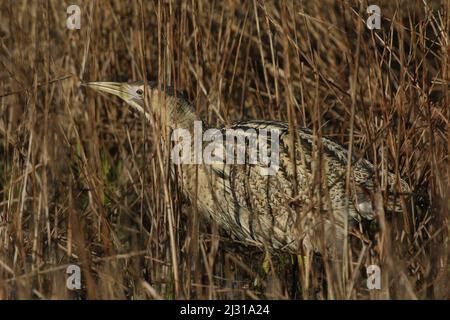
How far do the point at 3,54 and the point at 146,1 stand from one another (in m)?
0.83

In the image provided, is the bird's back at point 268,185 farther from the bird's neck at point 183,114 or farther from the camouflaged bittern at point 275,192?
the bird's neck at point 183,114

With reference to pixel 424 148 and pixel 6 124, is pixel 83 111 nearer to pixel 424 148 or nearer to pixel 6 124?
pixel 6 124

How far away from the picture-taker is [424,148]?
372cm

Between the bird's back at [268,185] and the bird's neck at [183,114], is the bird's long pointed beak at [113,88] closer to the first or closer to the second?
the bird's neck at [183,114]

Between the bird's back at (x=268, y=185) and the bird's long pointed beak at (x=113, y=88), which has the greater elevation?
the bird's long pointed beak at (x=113, y=88)

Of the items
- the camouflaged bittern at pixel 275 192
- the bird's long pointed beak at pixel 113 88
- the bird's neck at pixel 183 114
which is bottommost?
the camouflaged bittern at pixel 275 192

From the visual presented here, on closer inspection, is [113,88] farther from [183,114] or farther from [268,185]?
[268,185]

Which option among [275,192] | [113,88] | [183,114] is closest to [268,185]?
[275,192]

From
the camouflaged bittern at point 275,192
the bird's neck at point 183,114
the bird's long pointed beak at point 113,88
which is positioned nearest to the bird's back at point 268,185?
the camouflaged bittern at point 275,192

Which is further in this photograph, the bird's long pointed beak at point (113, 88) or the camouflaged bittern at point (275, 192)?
the bird's long pointed beak at point (113, 88)

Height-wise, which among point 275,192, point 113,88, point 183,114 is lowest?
point 275,192

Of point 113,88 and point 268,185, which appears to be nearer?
point 268,185

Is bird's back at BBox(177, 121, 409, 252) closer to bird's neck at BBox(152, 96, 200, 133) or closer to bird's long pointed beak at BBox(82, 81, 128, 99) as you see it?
bird's neck at BBox(152, 96, 200, 133)
